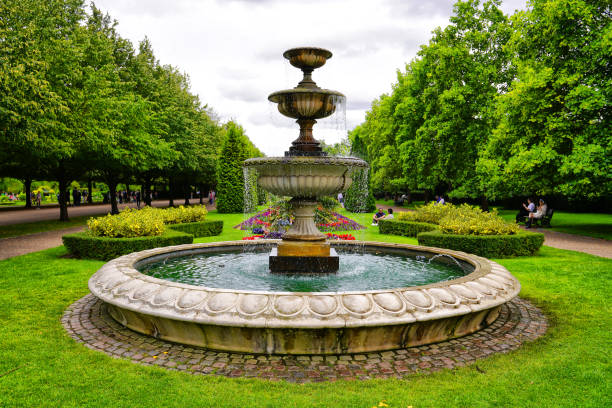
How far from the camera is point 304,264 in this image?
26.9 feet

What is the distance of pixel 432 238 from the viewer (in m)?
13.3

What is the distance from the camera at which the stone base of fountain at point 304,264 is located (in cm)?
820

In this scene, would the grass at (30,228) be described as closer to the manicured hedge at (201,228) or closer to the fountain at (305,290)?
the manicured hedge at (201,228)

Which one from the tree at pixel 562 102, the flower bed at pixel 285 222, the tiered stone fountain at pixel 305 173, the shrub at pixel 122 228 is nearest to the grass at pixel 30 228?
the shrub at pixel 122 228

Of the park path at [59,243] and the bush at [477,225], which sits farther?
the park path at [59,243]

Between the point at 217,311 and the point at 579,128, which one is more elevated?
the point at 579,128

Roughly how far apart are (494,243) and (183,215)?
1275 cm

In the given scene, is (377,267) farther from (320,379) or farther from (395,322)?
(320,379)

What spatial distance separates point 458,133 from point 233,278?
936 inches

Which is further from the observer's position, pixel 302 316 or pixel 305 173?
pixel 305 173

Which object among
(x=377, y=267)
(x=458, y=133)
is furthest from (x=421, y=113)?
(x=377, y=267)

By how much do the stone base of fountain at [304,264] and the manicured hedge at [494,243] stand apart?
20.0 feet

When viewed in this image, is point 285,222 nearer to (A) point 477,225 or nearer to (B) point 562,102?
(A) point 477,225

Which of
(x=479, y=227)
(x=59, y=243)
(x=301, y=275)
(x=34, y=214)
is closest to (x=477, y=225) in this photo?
(x=479, y=227)
